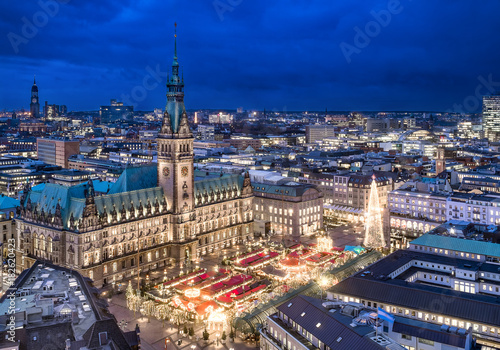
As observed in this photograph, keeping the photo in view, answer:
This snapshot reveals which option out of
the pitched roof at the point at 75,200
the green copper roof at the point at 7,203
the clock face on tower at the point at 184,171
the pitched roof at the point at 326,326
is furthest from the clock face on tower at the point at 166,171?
the pitched roof at the point at 326,326

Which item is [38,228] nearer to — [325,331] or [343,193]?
[325,331]

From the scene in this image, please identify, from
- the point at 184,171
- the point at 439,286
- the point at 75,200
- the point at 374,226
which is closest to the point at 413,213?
the point at 374,226

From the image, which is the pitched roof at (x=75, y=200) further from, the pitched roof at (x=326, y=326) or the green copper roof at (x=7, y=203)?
the pitched roof at (x=326, y=326)

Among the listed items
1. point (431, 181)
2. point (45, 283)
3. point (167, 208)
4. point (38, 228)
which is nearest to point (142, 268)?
point (167, 208)

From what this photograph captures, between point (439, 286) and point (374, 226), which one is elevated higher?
point (374, 226)

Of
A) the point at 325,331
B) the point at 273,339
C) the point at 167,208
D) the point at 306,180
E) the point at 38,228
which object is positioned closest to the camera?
the point at 325,331

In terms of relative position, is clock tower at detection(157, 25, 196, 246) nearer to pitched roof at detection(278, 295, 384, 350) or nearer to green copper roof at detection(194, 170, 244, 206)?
green copper roof at detection(194, 170, 244, 206)

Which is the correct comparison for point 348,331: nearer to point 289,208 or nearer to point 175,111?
point 175,111
